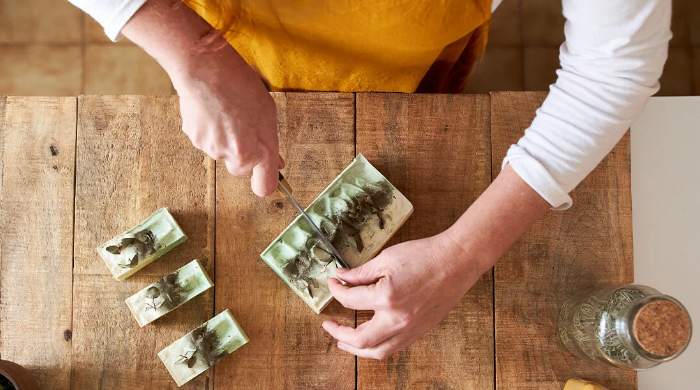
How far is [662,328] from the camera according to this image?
0.87m

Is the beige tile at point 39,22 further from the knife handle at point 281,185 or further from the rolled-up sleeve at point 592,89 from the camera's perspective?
the rolled-up sleeve at point 592,89

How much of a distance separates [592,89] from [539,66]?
1.31m

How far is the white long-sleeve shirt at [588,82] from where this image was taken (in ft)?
2.32

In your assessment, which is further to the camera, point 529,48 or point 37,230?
point 529,48

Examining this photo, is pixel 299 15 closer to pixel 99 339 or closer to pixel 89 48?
pixel 99 339

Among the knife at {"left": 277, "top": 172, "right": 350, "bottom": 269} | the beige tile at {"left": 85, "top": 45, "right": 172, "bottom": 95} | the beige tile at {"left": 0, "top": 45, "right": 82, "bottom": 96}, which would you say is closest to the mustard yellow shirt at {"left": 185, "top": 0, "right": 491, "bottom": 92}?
the knife at {"left": 277, "top": 172, "right": 350, "bottom": 269}

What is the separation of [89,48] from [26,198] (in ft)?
3.74

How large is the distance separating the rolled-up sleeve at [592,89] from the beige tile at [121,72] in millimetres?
1607

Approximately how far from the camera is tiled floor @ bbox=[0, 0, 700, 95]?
1.97 meters

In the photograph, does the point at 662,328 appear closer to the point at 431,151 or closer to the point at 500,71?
the point at 431,151

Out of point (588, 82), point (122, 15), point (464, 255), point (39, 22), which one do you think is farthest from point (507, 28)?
point (39, 22)

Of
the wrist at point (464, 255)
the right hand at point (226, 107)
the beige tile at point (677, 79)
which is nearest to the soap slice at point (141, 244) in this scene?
the right hand at point (226, 107)

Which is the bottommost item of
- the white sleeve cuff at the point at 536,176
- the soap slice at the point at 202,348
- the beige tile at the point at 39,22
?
the soap slice at the point at 202,348

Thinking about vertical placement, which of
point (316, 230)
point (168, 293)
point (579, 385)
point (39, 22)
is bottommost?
point (579, 385)
